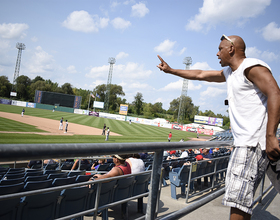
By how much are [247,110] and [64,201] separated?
75.9 inches

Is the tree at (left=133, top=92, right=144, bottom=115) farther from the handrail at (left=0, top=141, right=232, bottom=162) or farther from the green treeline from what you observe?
the handrail at (left=0, top=141, right=232, bottom=162)

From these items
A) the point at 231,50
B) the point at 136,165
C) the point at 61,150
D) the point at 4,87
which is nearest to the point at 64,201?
the point at 61,150

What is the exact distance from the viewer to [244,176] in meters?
1.48

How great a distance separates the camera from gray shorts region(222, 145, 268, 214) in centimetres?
146

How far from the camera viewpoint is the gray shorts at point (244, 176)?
146 centimetres

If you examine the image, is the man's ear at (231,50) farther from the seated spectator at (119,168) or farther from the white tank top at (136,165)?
the white tank top at (136,165)

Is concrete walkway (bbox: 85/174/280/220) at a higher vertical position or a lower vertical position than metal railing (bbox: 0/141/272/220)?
lower

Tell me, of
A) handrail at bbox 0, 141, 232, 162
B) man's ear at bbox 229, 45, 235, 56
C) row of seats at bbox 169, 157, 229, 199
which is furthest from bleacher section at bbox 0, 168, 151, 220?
row of seats at bbox 169, 157, 229, 199

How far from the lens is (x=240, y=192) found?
1.46 meters

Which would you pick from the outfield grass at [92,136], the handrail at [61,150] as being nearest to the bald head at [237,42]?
the handrail at [61,150]

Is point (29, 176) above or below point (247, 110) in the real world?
below

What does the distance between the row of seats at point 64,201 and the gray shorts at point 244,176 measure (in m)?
0.77

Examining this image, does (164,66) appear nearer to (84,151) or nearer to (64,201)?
(84,151)

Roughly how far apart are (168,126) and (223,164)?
5838 cm
